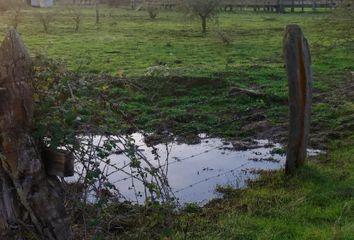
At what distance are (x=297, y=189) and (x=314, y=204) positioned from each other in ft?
1.62

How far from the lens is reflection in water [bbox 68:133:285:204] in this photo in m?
8.20

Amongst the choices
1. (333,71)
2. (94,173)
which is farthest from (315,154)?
(333,71)

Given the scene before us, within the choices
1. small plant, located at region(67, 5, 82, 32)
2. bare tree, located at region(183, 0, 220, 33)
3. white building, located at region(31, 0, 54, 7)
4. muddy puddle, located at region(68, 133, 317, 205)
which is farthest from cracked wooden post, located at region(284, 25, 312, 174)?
white building, located at region(31, 0, 54, 7)

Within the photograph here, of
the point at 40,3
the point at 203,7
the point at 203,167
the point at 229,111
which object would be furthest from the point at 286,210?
the point at 40,3

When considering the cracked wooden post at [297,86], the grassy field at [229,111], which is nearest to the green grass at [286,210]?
the grassy field at [229,111]

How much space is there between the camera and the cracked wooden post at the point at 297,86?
7578mm

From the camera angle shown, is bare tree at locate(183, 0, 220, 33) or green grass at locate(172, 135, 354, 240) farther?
bare tree at locate(183, 0, 220, 33)

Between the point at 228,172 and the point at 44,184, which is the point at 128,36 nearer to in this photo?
the point at 228,172

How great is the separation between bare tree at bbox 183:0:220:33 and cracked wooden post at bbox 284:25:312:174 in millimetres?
27136

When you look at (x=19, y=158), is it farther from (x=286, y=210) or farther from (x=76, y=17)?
(x=76, y=17)

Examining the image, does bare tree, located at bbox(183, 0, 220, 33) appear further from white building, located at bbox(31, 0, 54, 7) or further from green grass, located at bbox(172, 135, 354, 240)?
white building, located at bbox(31, 0, 54, 7)

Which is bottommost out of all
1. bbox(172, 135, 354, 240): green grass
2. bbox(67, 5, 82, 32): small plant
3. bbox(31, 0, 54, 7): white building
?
bbox(172, 135, 354, 240): green grass

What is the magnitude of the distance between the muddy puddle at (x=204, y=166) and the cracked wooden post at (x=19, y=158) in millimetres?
3315

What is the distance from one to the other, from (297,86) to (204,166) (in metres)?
2.64
